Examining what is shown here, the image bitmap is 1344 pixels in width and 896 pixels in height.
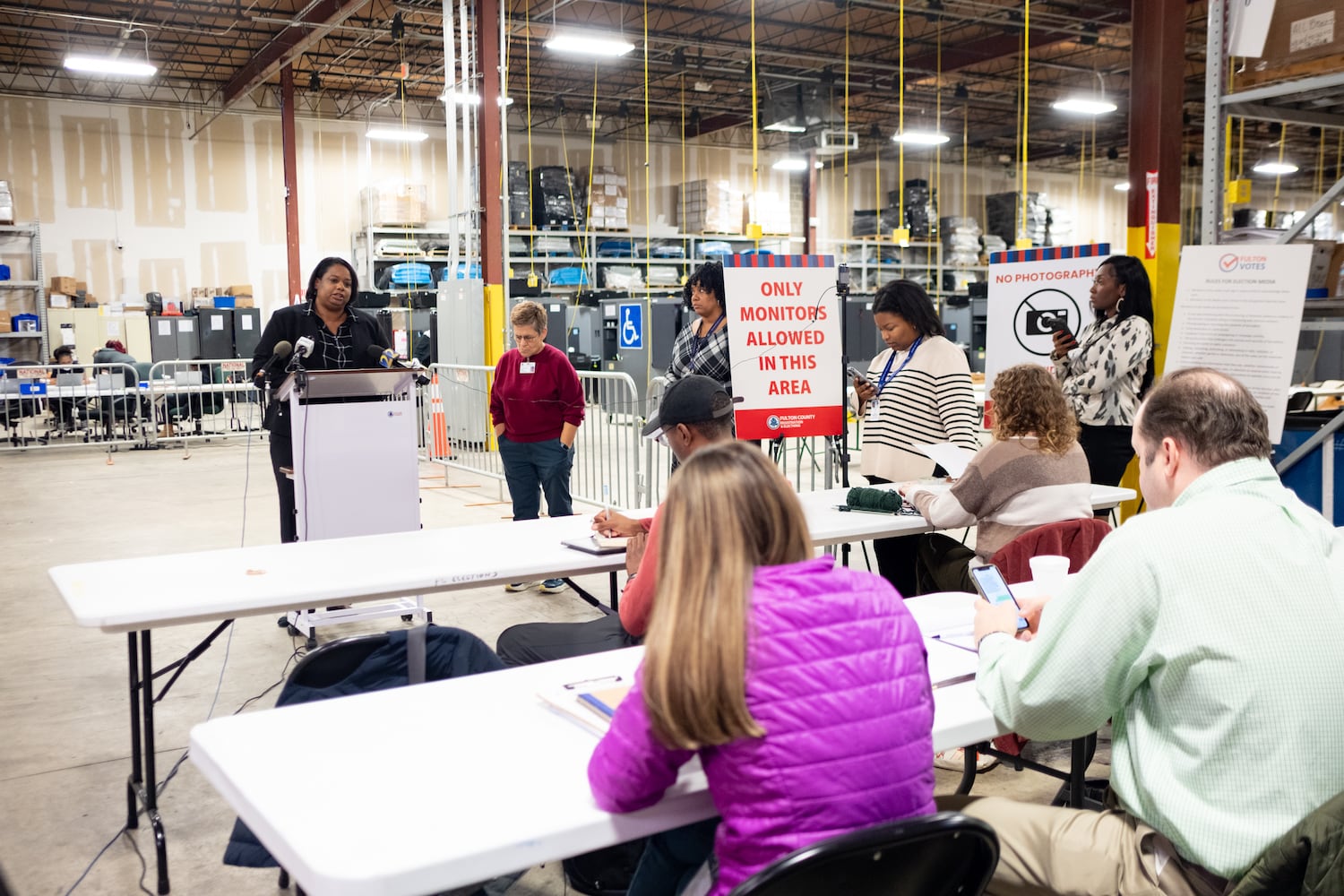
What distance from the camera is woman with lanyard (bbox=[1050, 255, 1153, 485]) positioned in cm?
496

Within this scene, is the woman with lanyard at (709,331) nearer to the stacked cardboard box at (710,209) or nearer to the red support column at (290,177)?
the stacked cardboard box at (710,209)

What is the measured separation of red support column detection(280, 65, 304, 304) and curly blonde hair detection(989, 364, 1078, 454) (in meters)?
16.4

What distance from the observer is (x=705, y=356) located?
5.26 m

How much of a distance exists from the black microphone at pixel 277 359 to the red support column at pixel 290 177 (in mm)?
14284

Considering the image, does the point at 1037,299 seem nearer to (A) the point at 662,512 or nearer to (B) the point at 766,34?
(A) the point at 662,512

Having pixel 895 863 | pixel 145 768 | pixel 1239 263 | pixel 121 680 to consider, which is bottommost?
pixel 121 680

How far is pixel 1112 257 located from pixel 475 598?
3.69 metres

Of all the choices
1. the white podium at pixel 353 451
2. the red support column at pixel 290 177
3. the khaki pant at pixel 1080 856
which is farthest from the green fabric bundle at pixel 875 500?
the red support column at pixel 290 177

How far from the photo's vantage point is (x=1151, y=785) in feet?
5.50

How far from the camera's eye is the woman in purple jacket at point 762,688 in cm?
142

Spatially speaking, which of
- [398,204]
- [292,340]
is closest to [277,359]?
[292,340]

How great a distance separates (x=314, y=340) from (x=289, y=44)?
13273 millimetres

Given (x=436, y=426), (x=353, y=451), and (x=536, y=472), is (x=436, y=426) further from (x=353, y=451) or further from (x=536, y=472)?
(x=353, y=451)

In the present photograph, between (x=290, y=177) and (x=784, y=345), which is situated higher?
(x=290, y=177)
